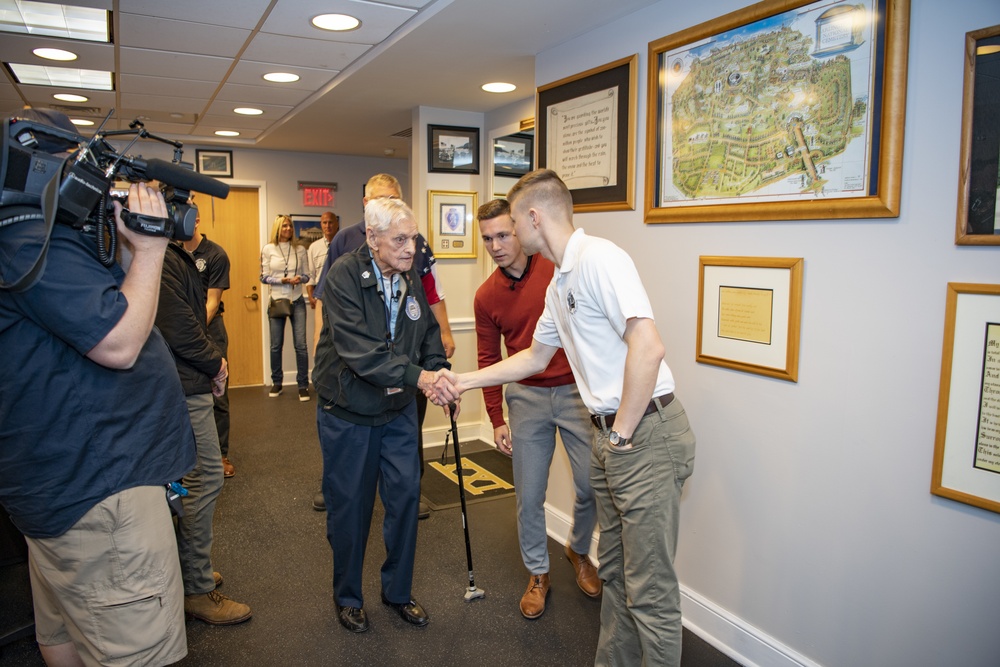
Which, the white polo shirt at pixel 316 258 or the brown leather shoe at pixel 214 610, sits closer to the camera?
the brown leather shoe at pixel 214 610

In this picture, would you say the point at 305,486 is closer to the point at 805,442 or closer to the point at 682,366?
the point at 682,366

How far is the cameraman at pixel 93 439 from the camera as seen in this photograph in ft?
4.62

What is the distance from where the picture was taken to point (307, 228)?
713cm

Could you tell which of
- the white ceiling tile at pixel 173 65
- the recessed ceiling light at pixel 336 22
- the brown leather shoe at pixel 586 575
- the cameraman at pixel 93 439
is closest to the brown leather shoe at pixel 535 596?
the brown leather shoe at pixel 586 575

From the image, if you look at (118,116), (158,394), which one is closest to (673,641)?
(158,394)

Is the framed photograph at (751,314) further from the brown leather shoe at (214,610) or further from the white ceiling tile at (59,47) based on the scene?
the white ceiling tile at (59,47)

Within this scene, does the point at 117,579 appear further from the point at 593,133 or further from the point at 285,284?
the point at 285,284

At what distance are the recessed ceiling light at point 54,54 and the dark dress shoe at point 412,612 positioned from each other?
329cm

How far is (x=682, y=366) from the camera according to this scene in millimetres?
2572

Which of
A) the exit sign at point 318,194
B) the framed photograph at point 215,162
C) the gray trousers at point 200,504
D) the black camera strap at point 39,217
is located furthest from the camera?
the exit sign at point 318,194

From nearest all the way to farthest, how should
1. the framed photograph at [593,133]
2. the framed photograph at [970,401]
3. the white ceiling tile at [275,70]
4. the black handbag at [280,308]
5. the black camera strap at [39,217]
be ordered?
the black camera strap at [39,217], the framed photograph at [970,401], the framed photograph at [593,133], the white ceiling tile at [275,70], the black handbag at [280,308]

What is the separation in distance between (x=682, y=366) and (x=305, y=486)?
260cm

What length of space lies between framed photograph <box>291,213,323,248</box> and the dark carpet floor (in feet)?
11.9

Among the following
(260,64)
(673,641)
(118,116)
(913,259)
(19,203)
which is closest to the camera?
(19,203)
